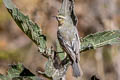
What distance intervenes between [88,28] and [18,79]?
12.1 ft

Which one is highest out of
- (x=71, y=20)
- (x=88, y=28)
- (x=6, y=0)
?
(x=88, y=28)

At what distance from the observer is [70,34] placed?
305cm

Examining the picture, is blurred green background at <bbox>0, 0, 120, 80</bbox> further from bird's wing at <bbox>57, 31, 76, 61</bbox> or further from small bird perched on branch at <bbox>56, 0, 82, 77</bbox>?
bird's wing at <bbox>57, 31, 76, 61</bbox>

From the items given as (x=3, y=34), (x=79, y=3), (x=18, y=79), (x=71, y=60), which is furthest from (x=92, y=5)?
(x=18, y=79)

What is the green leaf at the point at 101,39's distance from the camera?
222 centimetres

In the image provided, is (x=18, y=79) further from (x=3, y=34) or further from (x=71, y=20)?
(x=3, y=34)

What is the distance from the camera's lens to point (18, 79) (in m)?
2.03

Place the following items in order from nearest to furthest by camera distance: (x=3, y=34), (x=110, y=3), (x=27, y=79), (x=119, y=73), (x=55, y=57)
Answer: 1. (x=27, y=79)
2. (x=55, y=57)
3. (x=119, y=73)
4. (x=110, y=3)
5. (x=3, y=34)

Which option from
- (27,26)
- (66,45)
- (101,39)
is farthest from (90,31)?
(27,26)

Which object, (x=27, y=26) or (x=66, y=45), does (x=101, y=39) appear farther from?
(x=66, y=45)

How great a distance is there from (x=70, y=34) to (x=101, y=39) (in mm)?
851

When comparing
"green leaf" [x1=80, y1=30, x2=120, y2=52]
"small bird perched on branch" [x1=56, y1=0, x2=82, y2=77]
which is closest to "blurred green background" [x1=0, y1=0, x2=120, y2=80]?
"small bird perched on branch" [x1=56, y1=0, x2=82, y2=77]

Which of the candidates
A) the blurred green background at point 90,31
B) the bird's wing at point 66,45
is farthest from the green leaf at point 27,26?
the blurred green background at point 90,31

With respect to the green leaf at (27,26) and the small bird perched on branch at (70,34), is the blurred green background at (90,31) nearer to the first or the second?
the small bird perched on branch at (70,34)
